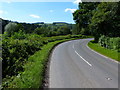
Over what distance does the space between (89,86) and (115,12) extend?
2448cm

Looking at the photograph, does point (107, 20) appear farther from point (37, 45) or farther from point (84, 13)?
point (84, 13)

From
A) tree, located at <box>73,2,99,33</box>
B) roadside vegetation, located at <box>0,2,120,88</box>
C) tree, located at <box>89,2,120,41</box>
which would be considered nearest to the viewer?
roadside vegetation, located at <box>0,2,120,88</box>

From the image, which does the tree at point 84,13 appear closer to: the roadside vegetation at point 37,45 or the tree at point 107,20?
the roadside vegetation at point 37,45

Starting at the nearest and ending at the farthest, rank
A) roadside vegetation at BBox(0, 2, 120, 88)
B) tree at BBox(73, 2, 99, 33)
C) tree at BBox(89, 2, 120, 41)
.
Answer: roadside vegetation at BBox(0, 2, 120, 88) < tree at BBox(89, 2, 120, 41) < tree at BBox(73, 2, 99, 33)

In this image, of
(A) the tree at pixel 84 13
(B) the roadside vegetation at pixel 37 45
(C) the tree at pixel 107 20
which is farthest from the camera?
(A) the tree at pixel 84 13

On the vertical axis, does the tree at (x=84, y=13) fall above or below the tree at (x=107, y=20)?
above

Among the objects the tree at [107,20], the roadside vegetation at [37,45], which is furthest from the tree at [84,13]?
the tree at [107,20]

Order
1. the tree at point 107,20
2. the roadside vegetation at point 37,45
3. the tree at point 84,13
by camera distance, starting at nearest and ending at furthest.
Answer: the roadside vegetation at point 37,45 → the tree at point 107,20 → the tree at point 84,13

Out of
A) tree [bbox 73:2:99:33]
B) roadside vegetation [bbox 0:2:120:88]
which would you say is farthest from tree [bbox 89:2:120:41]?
tree [bbox 73:2:99:33]

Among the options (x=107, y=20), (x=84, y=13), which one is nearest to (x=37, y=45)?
(x=107, y=20)

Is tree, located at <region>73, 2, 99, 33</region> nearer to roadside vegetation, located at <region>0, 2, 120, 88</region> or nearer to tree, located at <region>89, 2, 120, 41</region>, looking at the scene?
roadside vegetation, located at <region>0, 2, 120, 88</region>

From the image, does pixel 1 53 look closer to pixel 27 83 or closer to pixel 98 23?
pixel 27 83

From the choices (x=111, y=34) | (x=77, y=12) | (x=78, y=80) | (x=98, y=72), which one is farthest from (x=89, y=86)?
(x=77, y=12)

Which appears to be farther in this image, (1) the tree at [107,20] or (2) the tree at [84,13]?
(2) the tree at [84,13]
